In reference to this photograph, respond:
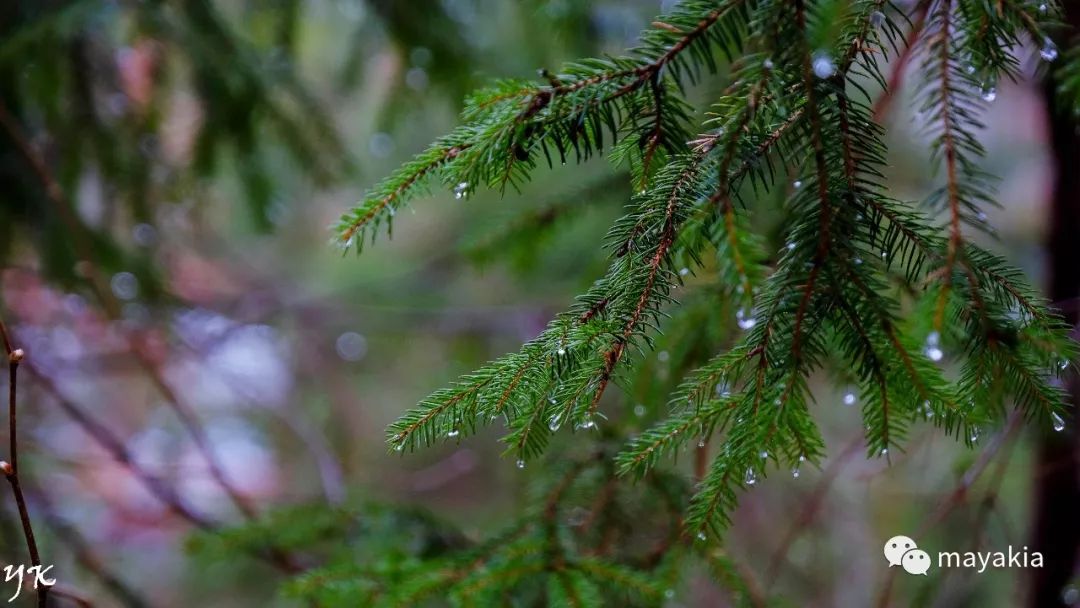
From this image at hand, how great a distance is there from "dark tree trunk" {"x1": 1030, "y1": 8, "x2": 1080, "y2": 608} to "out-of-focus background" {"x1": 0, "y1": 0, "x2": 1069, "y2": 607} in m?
0.07

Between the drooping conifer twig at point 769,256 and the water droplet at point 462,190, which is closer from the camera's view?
the drooping conifer twig at point 769,256

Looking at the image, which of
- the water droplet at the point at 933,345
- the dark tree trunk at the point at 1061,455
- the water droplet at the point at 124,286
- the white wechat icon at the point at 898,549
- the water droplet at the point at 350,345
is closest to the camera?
the water droplet at the point at 933,345

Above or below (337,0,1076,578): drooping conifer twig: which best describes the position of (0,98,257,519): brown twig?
above

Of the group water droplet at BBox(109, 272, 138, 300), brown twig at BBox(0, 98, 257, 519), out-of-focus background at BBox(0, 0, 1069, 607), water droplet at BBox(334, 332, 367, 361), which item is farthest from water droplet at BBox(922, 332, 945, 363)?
water droplet at BBox(334, 332, 367, 361)

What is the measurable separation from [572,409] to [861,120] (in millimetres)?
467

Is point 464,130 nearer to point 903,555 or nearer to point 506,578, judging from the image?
point 506,578

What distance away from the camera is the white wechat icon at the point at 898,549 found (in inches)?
64.6

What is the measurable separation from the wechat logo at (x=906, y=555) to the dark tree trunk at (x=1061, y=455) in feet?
1.39

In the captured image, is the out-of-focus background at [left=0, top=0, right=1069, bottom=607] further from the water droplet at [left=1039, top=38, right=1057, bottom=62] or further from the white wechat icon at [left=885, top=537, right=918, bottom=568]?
the water droplet at [left=1039, top=38, right=1057, bottom=62]

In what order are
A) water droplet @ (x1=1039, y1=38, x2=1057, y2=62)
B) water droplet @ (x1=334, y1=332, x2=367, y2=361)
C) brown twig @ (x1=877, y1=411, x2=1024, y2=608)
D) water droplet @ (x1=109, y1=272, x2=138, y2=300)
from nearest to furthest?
water droplet @ (x1=1039, y1=38, x2=1057, y2=62), brown twig @ (x1=877, y1=411, x2=1024, y2=608), water droplet @ (x1=109, y1=272, x2=138, y2=300), water droplet @ (x1=334, y1=332, x2=367, y2=361)

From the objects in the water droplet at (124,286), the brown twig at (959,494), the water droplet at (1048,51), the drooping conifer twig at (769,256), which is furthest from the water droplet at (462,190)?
the water droplet at (124,286)

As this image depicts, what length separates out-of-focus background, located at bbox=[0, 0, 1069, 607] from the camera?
1.97 meters

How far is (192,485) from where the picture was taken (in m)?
7.10

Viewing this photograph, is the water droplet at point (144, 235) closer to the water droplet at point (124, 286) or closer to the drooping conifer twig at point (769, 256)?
the water droplet at point (124, 286)
